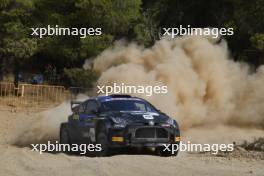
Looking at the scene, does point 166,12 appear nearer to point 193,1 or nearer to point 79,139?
point 193,1

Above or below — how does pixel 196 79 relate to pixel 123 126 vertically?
above

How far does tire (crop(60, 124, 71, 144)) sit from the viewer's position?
19.1 m

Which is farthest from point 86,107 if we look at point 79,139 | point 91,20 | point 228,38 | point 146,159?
point 228,38

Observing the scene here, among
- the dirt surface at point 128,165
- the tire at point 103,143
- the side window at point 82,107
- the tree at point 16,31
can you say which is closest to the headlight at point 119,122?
the tire at point 103,143

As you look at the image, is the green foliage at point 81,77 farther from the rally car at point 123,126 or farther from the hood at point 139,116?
the hood at point 139,116

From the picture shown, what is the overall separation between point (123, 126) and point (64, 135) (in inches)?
136

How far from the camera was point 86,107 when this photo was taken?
61.2 feet

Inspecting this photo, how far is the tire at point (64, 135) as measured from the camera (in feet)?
62.8

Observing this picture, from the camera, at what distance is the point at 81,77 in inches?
1304
